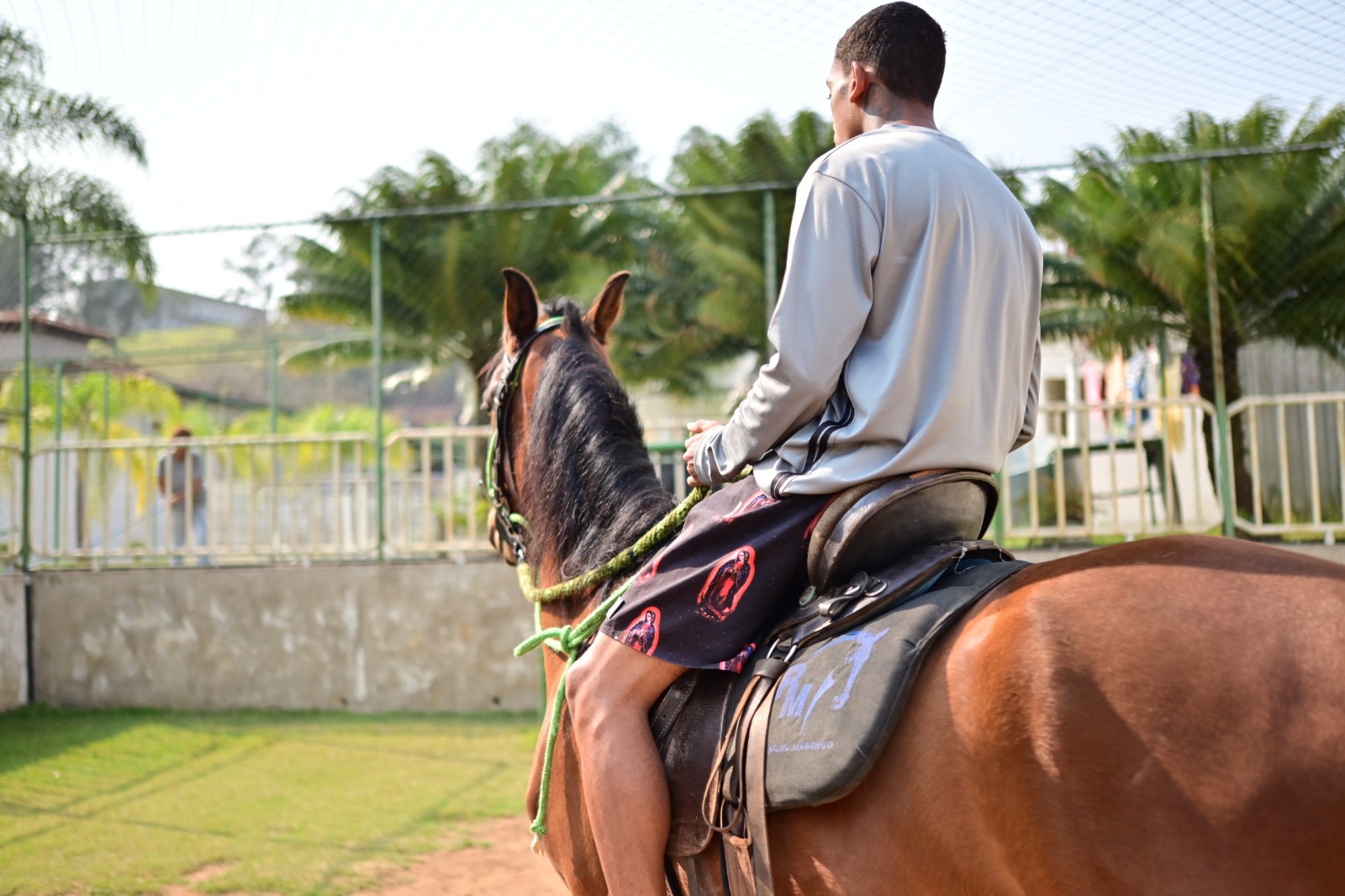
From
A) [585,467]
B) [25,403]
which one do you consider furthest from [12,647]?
[585,467]

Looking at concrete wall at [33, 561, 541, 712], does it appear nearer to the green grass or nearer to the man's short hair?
the green grass

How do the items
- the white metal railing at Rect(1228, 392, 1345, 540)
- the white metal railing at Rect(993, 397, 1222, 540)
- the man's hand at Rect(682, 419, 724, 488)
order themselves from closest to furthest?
the man's hand at Rect(682, 419, 724, 488) < the white metal railing at Rect(1228, 392, 1345, 540) < the white metal railing at Rect(993, 397, 1222, 540)

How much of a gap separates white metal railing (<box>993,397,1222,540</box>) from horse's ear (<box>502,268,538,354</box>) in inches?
213

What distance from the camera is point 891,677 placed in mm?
1688

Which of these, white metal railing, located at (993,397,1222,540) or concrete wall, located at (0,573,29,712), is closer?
white metal railing, located at (993,397,1222,540)

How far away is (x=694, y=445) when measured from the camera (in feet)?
7.53

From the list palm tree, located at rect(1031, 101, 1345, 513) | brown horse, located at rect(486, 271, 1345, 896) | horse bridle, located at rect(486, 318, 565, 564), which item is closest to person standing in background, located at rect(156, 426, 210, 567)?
horse bridle, located at rect(486, 318, 565, 564)

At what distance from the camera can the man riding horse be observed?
187 cm

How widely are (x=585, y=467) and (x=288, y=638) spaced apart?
266 inches

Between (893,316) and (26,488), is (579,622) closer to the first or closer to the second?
(893,316)

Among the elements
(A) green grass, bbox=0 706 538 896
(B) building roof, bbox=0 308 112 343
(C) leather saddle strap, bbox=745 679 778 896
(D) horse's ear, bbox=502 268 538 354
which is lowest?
(A) green grass, bbox=0 706 538 896

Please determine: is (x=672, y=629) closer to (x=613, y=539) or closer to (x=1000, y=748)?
(x=613, y=539)

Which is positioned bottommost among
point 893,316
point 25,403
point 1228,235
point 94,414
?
point 893,316

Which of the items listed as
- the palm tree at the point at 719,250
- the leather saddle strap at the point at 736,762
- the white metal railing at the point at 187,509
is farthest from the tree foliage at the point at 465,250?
the leather saddle strap at the point at 736,762
